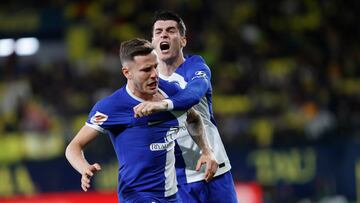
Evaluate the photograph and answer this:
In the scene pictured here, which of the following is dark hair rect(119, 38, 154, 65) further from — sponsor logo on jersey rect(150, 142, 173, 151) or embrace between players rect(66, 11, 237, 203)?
sponsor logo on jersey rect(150, 142, 173, 151)

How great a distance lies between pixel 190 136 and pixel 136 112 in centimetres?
138

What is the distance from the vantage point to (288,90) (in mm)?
16156

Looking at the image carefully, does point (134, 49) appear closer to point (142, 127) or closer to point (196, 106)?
point (142, 127)

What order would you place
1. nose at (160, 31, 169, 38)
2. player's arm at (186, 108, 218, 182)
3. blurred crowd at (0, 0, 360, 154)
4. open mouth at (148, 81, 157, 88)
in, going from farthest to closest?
blurred crowd at (0, 0, 360, 154)
nose at (160, 31, 169, 38)
player's arm at (186, 108, 218, 182)
open mouth at (148, 81, 157, 88)

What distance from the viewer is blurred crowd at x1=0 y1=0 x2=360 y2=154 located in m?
15.0

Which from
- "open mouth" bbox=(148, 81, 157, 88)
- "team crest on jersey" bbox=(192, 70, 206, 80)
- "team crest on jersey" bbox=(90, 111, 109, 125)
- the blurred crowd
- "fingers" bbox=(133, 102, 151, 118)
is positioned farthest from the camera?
the blurred crowd

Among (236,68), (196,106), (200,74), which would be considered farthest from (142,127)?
(236,68)

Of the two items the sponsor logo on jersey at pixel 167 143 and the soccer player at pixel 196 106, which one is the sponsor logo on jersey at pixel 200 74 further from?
the sponsor logo on jersey at pixel 167 143

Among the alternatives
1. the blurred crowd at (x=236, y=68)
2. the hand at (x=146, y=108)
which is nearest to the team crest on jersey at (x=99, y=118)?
the hand at (x=146, y=108)

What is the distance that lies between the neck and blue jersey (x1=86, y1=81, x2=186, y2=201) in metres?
1.01

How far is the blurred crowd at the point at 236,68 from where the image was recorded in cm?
1495

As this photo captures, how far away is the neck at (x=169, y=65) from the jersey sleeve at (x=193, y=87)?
0.11m

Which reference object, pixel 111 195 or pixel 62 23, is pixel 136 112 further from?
pixel 62 23

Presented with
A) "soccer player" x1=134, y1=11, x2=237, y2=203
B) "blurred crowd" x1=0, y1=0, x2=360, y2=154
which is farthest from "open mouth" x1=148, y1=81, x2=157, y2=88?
"blurred crowd" x1=0, y1=0, x2=360, y2=154
